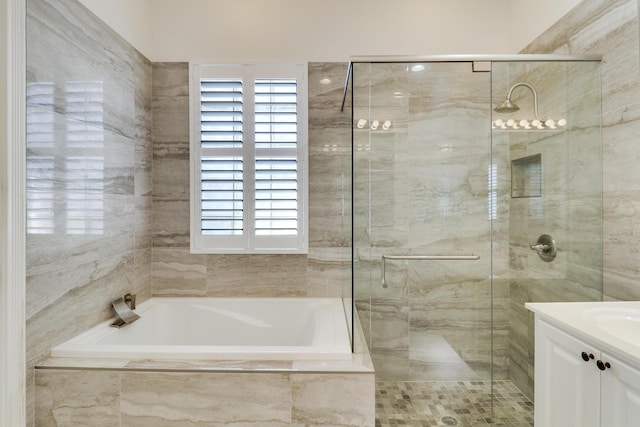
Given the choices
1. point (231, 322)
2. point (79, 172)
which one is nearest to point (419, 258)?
point (231, 322)

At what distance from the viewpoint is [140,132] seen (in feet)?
7.63

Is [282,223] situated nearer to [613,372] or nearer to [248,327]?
[248,327]

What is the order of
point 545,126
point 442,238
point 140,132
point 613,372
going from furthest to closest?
point 140,132, point 442,238, point 545,126, point 613,372

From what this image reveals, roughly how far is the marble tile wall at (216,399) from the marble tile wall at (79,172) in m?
0.30

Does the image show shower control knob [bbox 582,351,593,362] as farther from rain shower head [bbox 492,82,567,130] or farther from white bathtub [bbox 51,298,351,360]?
A: rain shower head [bbox 492,82,567,130]

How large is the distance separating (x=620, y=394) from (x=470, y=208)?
1128mm

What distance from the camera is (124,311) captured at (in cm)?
201

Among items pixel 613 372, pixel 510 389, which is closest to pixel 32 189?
pixel 613 372

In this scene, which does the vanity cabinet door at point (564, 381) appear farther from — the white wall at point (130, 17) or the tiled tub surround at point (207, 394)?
the white wall at point (130, 17)

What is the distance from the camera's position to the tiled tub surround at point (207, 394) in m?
1.40

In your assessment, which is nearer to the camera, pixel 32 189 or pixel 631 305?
pixel 631 305

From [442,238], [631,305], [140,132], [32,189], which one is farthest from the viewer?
[140,132]

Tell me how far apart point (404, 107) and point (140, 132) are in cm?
181

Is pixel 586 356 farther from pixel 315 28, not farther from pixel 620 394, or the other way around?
pixel 315 28
